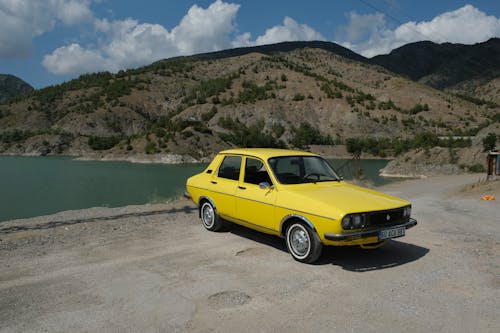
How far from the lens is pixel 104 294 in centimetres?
521

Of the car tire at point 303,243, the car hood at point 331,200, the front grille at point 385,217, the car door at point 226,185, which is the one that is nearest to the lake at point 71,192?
the car door at point 226,185

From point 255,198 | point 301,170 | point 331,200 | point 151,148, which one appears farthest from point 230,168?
point 151,148

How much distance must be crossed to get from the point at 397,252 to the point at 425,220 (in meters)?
3.71

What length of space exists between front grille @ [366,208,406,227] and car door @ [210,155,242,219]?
8.46 ft

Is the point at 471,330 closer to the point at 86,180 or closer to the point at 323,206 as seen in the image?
the point at 323,206

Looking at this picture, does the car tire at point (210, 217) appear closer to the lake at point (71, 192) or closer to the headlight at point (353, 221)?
the headlight at point (353, 221)

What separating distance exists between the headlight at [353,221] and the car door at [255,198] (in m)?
1.31

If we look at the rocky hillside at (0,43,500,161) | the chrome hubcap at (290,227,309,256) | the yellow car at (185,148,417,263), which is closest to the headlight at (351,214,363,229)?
the yellow car at (185,148,417,263)

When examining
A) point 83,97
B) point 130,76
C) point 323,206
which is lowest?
point 323,206

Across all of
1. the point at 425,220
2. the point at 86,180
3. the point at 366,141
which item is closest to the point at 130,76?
the point at 366,141

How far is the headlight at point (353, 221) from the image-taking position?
591 cm

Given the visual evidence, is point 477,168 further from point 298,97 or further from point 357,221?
point 298,97

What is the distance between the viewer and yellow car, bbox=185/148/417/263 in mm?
6043

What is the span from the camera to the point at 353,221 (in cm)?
598
